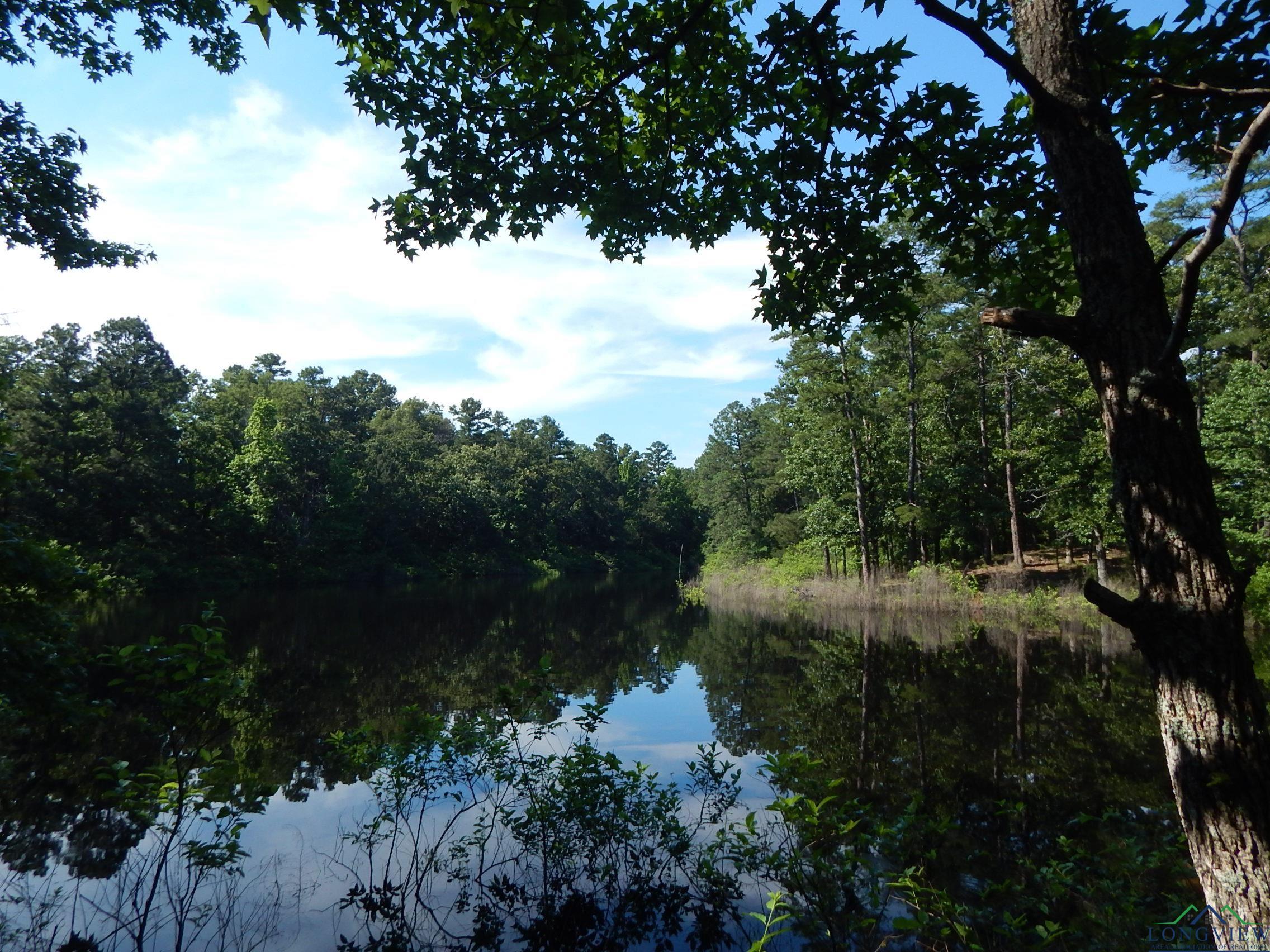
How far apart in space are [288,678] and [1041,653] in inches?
652

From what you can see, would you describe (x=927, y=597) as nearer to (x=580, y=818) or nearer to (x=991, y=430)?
(x=991, y=430)

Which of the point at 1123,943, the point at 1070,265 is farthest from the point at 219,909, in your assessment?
the point at 1070,265

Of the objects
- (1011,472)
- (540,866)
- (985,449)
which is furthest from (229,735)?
(985,449)

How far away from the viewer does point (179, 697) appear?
13.2 feet

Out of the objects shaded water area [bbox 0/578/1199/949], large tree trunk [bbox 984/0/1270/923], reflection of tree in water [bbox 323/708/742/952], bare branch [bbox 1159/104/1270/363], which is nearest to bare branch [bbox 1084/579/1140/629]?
large tree trunk [bbox 984/0/1270/923]

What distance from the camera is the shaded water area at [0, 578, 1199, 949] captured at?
14.7ft

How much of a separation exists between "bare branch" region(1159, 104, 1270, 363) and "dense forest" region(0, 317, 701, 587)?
5886 millimetres

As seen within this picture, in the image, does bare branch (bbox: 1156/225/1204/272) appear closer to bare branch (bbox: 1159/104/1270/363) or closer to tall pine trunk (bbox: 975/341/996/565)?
bare branch (bbox: 1159/104/1270/363)

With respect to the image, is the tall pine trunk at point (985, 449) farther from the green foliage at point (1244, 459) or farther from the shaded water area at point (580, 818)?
the shaded water area at point (580, 818)

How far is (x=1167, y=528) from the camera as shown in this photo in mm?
2438

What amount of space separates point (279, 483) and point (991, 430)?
138 ft

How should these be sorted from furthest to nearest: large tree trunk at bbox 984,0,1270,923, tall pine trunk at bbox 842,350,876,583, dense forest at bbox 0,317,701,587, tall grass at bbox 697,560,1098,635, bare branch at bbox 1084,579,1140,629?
dense forest at bbox 0,317,701,587 < tall pine trunk at bbox 842,350,876,583 < tall grass at bbox 697,560,1098,635 < bare branch at bbox 1084,579,1140,629 < large tree trunk at bbox 984,0,1270,923

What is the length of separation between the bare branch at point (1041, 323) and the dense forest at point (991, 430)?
1899cm

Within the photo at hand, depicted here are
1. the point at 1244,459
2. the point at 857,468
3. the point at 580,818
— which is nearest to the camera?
the point at 580,818
